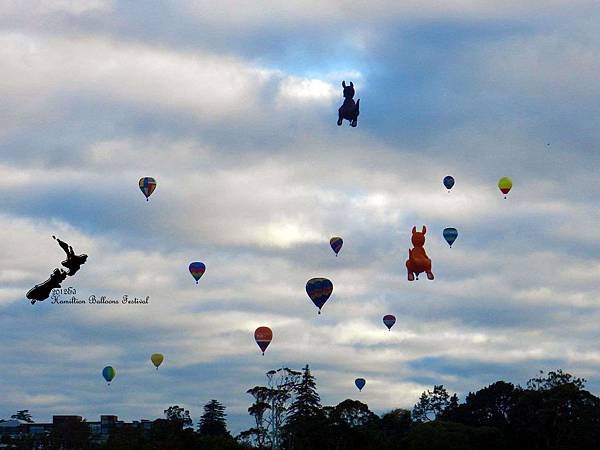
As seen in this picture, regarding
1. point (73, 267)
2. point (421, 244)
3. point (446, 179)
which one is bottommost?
point (73, 267)

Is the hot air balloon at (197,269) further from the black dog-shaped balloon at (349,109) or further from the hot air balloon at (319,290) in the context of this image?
the black dog-shaped balloon at (349,109)

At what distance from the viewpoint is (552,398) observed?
128 m

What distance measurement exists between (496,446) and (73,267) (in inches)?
2855

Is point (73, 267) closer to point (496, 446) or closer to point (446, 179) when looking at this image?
point (446, 179)

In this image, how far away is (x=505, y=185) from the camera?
104m

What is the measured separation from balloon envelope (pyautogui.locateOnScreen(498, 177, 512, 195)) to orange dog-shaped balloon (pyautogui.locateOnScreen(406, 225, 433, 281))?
30.8 m

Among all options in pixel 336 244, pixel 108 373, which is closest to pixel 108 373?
pixel 108 373

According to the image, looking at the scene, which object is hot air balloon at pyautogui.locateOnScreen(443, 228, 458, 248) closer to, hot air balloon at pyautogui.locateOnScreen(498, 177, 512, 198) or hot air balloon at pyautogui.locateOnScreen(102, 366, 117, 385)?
hot air balloon at pyautogui.locateOnScreen(498, 177, 512, 198)

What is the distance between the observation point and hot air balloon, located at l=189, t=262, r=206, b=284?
104 metres

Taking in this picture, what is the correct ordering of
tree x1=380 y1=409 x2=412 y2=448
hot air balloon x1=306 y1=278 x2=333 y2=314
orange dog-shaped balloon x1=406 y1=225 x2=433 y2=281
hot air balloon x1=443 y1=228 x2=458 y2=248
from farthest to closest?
1. tree x1=380 y1=409 x2=412 y2=448
2. hot air balloon x1=443 y1=228 x2=458 y2=248
3. hot air balloon x1=306 y1=278 x2=333 y2=314
4. orange dog-shaped balloon x1=406 y1=225 x2=433 y2=281

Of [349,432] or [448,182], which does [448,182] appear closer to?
[448,182]

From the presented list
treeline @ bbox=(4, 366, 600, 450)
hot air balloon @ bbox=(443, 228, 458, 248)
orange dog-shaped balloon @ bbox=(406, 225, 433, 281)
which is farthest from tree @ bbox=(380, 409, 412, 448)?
orange dog-shaped balloon @ bbox=(406, 225, 433, 281)

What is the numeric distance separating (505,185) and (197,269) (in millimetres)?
27534

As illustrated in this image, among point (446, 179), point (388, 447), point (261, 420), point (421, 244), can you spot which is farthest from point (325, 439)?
point (421, 244)
